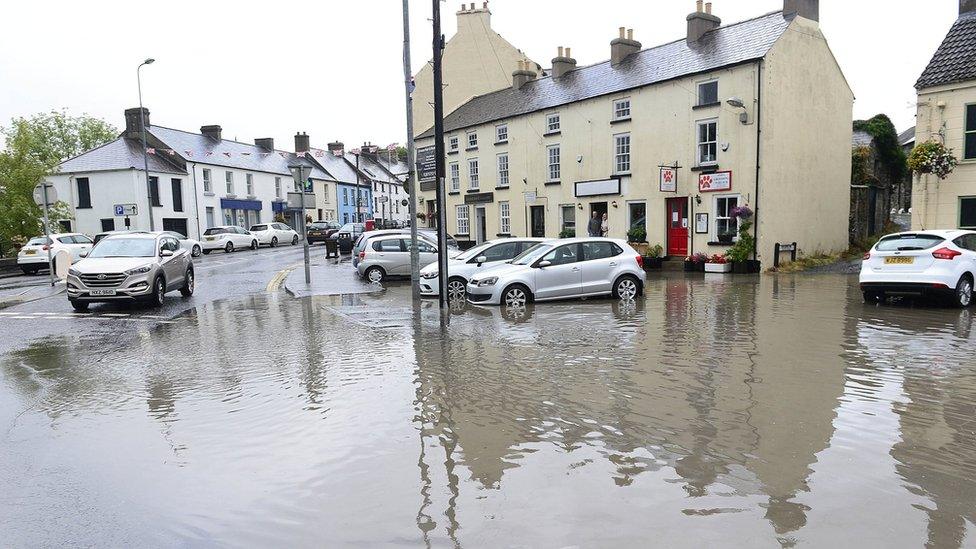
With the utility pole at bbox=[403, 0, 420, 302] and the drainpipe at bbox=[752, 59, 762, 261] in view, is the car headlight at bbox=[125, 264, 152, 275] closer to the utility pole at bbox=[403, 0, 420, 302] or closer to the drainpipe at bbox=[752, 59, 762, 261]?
the utility pole at bbox=[403, 0, 420, 302]

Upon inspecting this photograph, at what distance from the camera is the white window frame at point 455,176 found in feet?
113

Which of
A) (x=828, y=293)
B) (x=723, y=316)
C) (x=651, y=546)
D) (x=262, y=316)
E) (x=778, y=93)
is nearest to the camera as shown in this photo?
(x=651, y=546)

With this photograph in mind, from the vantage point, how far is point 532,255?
14109 mm

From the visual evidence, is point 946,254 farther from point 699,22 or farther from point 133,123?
point 133,123

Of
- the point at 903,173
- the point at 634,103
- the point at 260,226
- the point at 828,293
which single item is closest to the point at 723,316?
the point at 828,293

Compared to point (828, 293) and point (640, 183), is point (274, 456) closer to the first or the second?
point (828, 293)

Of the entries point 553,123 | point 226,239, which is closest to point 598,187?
point 553,123

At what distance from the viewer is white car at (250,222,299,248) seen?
139 feet

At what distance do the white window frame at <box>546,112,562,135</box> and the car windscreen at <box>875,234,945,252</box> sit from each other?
54.2ft

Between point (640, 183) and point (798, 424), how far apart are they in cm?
1933

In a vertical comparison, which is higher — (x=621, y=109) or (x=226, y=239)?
(x=621, y=109)

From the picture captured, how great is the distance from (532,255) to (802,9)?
14496 millimetres

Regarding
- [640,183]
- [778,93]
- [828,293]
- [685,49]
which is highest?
[685,49]

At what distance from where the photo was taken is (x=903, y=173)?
29.5 meters
